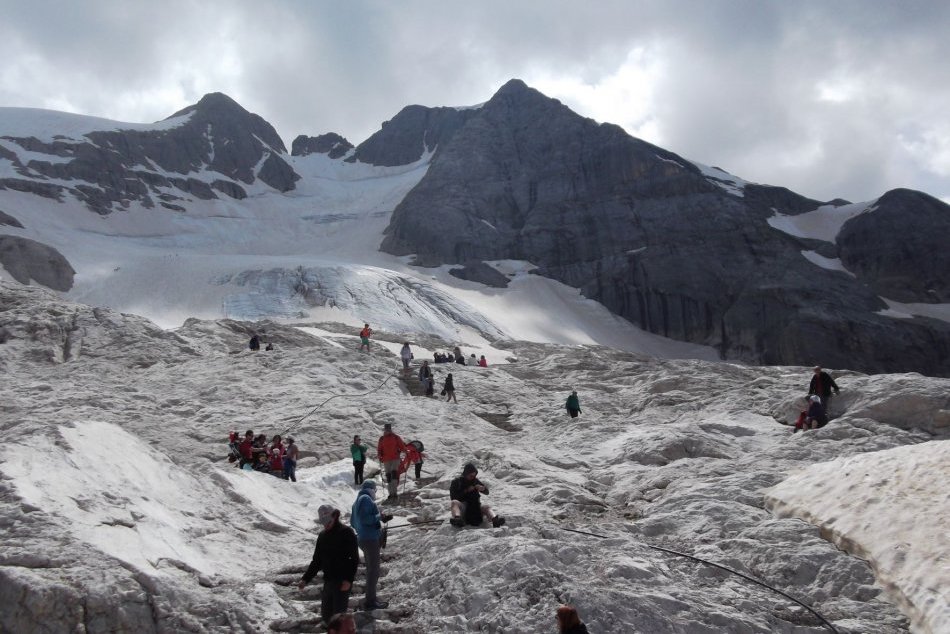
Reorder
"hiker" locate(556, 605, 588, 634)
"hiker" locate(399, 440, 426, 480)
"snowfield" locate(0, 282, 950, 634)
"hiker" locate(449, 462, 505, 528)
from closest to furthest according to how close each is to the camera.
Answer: "hiker" locate(556, 605, 588, 634)
"snowfield" locate(0, 282, 950, 634)
"hiker" locate(449, 462, 505, 528)
"hiker" locate(399, 440, 426, 480)

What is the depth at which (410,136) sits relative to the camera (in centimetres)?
15212

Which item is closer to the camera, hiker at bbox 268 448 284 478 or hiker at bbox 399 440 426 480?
hiker at bbox 399 440 426 480

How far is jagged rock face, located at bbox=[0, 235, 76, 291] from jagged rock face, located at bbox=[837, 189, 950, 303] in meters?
75.6

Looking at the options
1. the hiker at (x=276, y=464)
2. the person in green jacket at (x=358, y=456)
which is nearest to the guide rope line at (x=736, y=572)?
the person in green jacket at (x=358, y=456)

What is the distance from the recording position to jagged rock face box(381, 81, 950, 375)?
204ft

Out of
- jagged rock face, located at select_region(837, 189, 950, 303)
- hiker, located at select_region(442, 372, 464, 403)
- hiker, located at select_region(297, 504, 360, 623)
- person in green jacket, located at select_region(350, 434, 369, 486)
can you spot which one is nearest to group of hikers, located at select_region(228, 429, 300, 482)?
person in green jacket, located at select_region(350, 434, 369, 486)

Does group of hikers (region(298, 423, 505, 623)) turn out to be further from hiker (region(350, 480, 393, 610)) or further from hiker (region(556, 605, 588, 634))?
hiker (region(556, 605, 588, 634))

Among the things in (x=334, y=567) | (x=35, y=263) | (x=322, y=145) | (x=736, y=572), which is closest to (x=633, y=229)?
(x=35, y=263)

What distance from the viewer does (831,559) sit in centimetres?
778

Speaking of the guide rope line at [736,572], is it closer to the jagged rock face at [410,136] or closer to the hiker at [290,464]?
the hiker at [290,464]

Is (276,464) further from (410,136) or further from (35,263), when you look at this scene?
(410,136)

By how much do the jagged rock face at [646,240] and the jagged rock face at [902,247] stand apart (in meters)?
4.07

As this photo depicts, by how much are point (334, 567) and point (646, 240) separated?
7682 cm

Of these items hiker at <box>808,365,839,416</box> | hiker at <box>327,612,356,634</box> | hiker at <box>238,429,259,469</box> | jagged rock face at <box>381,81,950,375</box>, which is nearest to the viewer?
hiker at <box>327,612,356,634</box>
